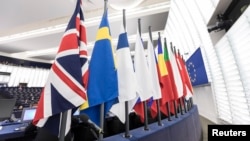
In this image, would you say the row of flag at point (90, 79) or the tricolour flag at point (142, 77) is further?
the tricolour flag at point (142, 77)

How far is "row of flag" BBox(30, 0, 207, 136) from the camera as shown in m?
1.16

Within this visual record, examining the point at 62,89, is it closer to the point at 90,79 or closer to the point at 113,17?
the point at 90,79

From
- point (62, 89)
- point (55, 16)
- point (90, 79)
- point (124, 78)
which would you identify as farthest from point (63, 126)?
point (55, 16)

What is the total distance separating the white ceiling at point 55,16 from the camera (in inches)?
191

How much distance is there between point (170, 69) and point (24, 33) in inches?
281

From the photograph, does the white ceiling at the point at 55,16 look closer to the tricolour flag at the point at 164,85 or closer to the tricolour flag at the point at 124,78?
Answer: the tricolour flag at the point at 164,85

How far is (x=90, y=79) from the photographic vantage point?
1447 millimetres

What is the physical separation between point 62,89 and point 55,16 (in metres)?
5.14

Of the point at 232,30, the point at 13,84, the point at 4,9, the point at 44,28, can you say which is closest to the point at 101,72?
the point at 232,30

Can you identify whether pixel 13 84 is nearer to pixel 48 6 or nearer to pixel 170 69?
pixel 48 6

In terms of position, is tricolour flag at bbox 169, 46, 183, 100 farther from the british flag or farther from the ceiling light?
the ceiling light

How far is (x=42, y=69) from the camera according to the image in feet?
41.5

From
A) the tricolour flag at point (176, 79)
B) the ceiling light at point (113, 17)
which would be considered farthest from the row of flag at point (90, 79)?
the ceiling light at point (113, 17)

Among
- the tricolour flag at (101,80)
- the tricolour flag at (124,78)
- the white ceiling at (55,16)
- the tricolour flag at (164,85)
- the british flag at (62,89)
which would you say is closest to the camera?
the british flag at (62,89)
